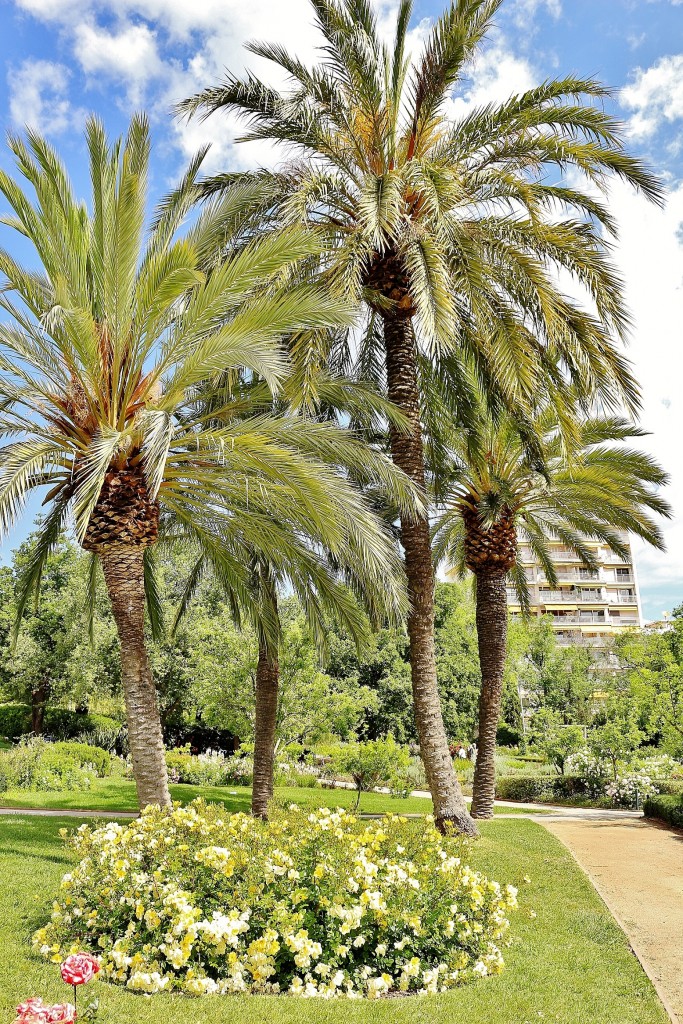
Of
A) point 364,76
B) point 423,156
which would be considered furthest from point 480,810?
point 364,76

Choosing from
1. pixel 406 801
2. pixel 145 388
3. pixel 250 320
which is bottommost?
pixel 406 801

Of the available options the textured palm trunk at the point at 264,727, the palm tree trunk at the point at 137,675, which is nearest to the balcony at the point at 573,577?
the textured palm trunk at the point at 264,727

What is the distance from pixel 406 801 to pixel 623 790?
6203 millimetres

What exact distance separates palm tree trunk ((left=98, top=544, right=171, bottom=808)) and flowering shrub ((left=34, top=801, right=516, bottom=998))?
5.37ft

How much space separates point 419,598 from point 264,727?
4.17 meters

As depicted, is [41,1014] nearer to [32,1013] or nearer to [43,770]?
[32,1013]

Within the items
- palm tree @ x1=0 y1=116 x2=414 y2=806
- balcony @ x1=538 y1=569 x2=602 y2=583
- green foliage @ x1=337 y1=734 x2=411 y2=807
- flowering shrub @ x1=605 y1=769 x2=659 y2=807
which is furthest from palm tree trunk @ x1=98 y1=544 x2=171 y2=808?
balcony @ x1=538 y1=569 x2=602 y2=583

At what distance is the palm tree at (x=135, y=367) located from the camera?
27.8 ft

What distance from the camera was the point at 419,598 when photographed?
434 inches

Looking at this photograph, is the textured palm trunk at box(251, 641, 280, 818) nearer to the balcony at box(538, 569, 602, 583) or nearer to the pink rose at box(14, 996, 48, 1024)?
the pink rose at box(14, 996, 48, 1024)

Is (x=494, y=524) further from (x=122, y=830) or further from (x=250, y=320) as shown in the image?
(x=122, y=830)

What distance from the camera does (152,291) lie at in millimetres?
8781

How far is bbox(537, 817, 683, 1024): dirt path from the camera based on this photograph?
671 centimetres

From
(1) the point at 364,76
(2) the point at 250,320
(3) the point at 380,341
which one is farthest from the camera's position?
(3) the point at 380,341
